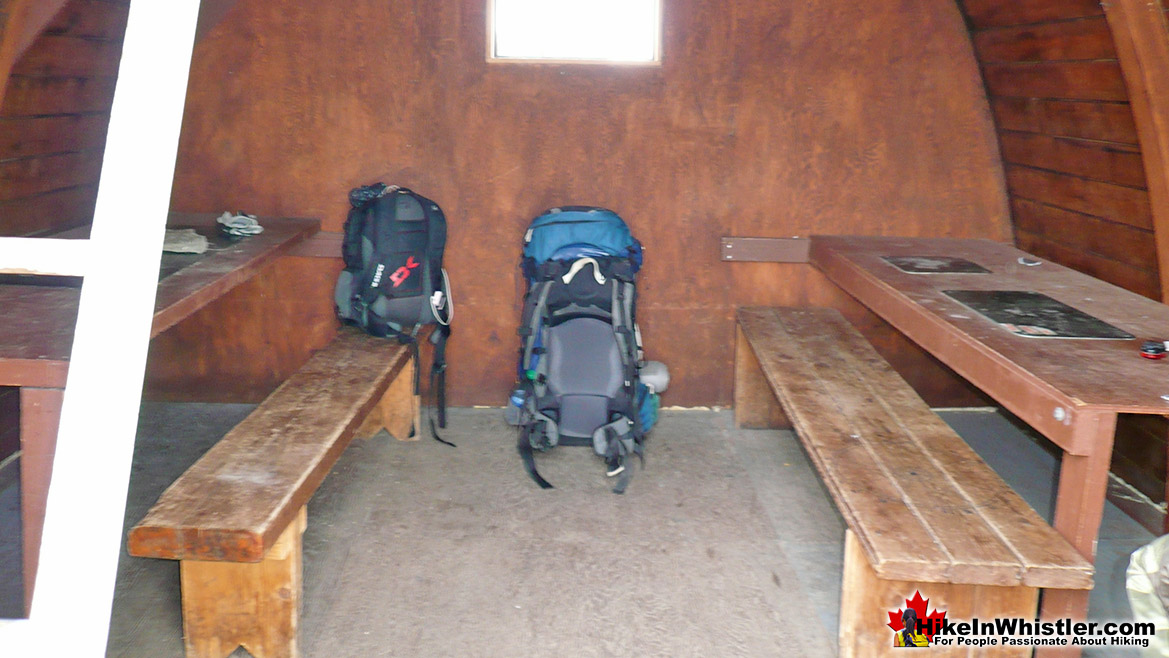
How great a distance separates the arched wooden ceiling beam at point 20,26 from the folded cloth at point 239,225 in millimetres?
1047

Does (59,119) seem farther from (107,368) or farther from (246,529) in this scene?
(107,368)

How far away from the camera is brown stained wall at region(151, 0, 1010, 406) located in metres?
4.35

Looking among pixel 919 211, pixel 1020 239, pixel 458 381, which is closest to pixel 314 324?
pixel 458 381

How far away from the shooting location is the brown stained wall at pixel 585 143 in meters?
4.35

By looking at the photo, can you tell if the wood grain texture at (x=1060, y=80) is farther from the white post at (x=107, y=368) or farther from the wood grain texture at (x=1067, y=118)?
the white post at (x=107, y=368)

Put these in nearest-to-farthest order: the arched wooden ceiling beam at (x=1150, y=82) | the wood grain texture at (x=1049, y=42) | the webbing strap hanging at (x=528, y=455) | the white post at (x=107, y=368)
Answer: the white post at (x=107, y=368) → the arched wooden ceiling beam at (x=1150, y=82) → the wood grain texture at (x=1049, y=42) → the webbing strap hanging at (x=528, y=455)

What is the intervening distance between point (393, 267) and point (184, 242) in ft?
2.87

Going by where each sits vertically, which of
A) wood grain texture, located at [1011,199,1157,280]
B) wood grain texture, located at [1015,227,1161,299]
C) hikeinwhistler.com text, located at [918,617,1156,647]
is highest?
wood grain texture, located at [1011,199,1157,280]

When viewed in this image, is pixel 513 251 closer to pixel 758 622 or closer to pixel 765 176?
pixel 765 176

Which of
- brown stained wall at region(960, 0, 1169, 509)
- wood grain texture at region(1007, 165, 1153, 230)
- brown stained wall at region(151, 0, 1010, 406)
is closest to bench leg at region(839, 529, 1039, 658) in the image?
brown stained wall at region(960, 0, 1169, 509)

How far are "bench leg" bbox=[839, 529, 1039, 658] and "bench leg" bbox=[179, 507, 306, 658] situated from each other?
149 cm

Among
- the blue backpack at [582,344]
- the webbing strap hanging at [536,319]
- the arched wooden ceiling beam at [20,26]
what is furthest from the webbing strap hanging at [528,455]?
the arched wooden ceiling beam at [20,26]

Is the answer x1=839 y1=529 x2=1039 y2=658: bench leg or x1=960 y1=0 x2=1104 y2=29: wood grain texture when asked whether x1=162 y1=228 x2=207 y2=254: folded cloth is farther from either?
x1=960 y1=0 x2=1104 y2=29: wood grain texture

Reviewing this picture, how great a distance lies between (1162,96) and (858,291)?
4.03 ft
